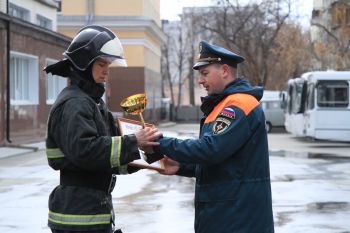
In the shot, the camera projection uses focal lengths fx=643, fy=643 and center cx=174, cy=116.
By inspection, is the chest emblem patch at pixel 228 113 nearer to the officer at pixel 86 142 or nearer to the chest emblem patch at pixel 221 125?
the chest emblem patch at pixel 221 125

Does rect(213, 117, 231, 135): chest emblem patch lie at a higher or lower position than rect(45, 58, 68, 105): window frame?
lower

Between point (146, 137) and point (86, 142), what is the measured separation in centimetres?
42

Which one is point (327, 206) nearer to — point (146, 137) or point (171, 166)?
point (171, 166)

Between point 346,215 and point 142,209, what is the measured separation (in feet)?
10.7

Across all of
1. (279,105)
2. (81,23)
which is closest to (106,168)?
Result: (279,105)

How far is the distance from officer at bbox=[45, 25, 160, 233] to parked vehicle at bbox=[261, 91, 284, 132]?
3645 cm

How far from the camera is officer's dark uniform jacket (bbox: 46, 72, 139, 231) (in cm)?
366

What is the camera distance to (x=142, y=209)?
34.7 feet

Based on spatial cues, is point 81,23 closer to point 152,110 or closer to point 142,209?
point 152,110

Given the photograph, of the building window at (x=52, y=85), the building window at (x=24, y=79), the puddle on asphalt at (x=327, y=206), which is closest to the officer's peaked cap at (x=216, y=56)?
the puddle on asphalt at (x=327, y=206)

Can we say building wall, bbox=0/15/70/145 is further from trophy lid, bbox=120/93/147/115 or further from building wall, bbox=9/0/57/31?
trophy lid, bbox=120/93/147/115

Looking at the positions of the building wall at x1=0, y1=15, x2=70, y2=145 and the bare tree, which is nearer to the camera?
the building wall at x1=0, y1=15, x2=70, y2=145

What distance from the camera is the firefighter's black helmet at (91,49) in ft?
12.8

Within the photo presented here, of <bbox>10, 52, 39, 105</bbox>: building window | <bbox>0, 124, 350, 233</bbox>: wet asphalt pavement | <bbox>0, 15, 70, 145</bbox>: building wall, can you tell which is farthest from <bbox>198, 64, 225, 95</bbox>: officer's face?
<bbox>10, 52, 39, 105</bbox>: building window
